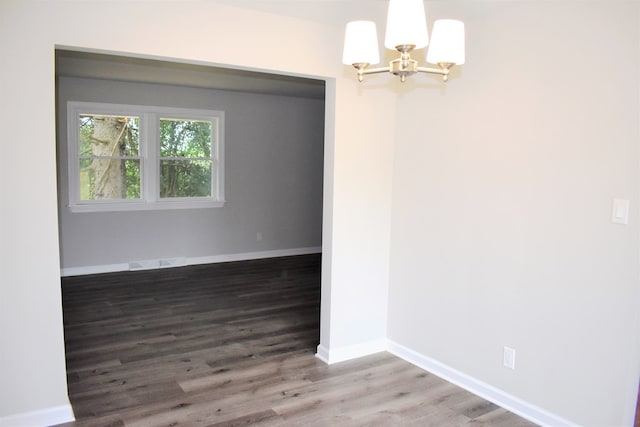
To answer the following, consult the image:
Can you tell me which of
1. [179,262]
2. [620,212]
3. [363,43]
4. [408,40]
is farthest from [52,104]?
[179,262]

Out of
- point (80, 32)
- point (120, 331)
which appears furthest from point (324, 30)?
point (120, 331)

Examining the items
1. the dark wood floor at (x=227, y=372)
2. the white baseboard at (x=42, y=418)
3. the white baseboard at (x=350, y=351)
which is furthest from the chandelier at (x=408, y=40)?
the white baseboard at (x=42, y=418)

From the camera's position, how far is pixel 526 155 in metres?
2.85

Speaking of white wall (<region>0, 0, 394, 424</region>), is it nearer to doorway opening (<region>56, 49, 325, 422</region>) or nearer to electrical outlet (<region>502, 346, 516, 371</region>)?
electrical outlet (<region>502, 346, 516, 371</region>)

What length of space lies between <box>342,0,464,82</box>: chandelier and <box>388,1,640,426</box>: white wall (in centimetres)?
99

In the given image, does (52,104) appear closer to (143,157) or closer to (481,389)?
(481,389)

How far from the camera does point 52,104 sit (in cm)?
252

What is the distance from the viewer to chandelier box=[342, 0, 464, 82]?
1831 millimetres

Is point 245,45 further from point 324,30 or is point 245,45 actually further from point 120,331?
point 120,331

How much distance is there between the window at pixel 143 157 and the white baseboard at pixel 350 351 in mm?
3674

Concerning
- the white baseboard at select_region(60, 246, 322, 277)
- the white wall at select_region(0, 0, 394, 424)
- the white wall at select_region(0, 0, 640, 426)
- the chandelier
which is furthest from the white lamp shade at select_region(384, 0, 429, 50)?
the white baseboard at select_region(60, 246, 322, 277)

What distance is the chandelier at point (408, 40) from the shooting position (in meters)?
1.83

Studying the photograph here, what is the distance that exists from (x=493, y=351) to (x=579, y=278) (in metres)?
0.76

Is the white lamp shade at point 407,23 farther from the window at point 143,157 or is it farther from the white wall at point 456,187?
the window at point 143,157
